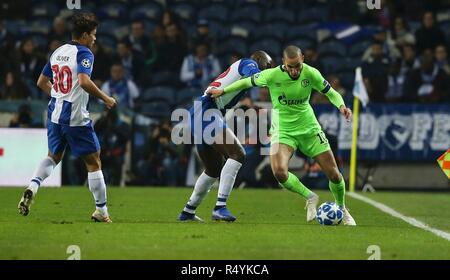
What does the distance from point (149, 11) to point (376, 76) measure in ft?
20.2

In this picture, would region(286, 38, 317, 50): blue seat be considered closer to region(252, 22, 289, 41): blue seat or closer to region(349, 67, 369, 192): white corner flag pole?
region(252, 22, 289, 41): blue seat

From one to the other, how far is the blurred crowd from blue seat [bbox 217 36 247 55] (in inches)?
1.1

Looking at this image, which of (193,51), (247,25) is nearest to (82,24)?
(193,51)

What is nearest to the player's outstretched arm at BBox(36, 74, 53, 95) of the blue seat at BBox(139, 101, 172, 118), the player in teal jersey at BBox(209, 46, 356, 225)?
the player in teal jersey at BBox(209, 46, 356, 225)

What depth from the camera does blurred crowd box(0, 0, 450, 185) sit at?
22.8m

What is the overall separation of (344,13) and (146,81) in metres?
5.67

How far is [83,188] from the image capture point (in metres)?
21.2

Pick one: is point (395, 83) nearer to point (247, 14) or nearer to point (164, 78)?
point (247, 14)

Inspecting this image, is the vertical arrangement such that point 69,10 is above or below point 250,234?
above

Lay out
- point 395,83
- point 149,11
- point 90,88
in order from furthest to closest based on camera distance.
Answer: point 149,11
point 395,83
point 90,88

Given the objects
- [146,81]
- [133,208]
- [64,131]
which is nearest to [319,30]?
[146,81]

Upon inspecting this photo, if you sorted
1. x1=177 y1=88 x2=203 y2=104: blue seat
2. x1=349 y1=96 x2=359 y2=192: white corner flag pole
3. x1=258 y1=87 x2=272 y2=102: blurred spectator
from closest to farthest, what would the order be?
x1=349 y1=96 x2=359 y2=192: white corner flag pole < x1=258 y1=87 x2=272 y2=102: blurred spectator < x1=177 y1=88 x2=203 y2=104: blue seat

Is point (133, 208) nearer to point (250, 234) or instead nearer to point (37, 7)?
point (250, 234)

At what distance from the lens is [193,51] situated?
Answer: 24.5 meters
